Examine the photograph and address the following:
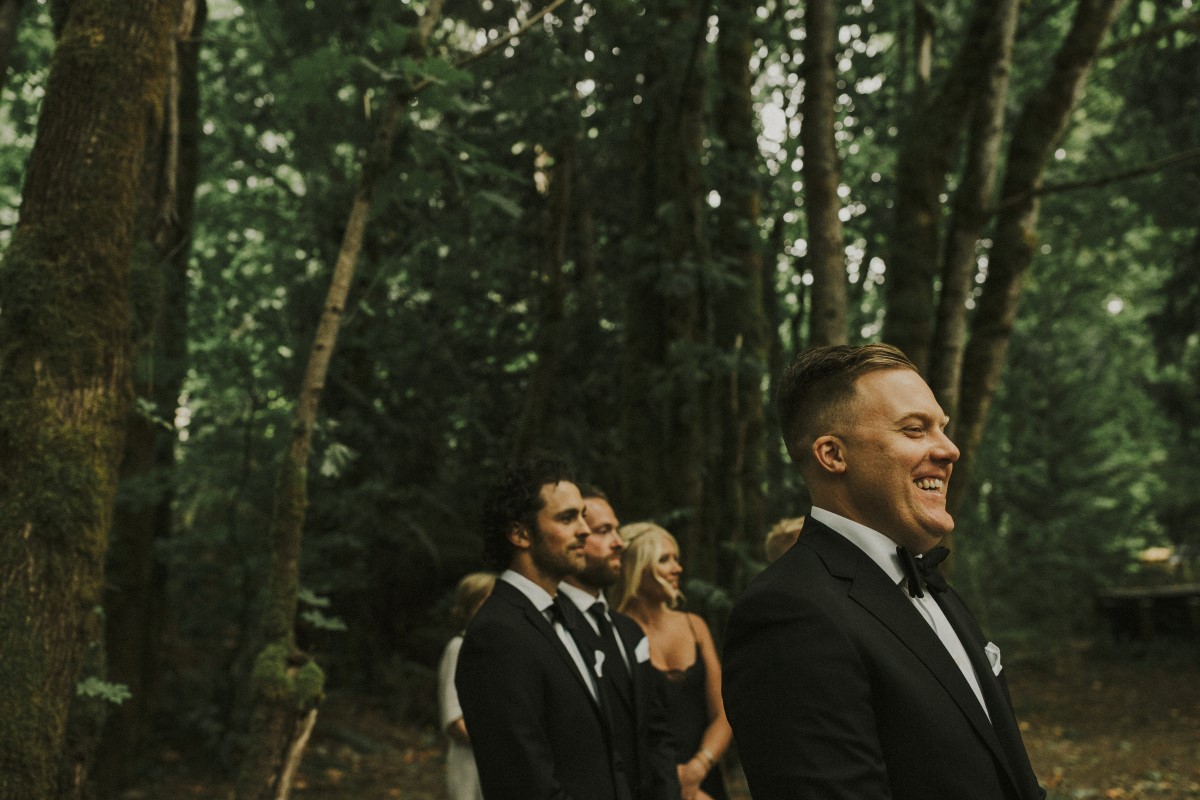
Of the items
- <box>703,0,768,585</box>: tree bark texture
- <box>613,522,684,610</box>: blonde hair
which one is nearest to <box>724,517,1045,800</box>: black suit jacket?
<box>613,522,684,610</box>: blonde hair

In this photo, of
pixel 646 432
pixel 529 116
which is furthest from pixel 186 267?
pixel 646 432

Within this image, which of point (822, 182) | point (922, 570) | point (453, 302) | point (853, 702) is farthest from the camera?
point (453, 302)

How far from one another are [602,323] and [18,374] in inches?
413

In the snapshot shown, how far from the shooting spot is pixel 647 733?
179 inches

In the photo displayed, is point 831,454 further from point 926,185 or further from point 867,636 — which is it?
point 926,185

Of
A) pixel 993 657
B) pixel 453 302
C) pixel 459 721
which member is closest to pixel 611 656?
pixel 459 721

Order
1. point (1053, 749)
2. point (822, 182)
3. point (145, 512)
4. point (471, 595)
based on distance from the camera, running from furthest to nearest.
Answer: point (1053, 749) → point (145, 512) → point (822, 182) → point (471, 595)

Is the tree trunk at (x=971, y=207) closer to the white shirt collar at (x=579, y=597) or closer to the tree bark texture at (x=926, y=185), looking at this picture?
the tree bark texture at (x=926, y=185)

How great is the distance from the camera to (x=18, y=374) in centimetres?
409

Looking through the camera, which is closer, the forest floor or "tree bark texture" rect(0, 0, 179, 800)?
"tree bark texture" rect(0, 0, 179, 800)

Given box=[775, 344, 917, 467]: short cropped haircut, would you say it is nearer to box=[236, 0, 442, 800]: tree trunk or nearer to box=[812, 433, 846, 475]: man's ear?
box=[812, 433, 846, 475]: man's ear

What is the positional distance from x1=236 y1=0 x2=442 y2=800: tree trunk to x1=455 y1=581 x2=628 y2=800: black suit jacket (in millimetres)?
1841

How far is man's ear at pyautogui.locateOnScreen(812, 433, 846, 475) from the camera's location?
2.41 m

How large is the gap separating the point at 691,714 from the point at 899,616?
12.3ft
